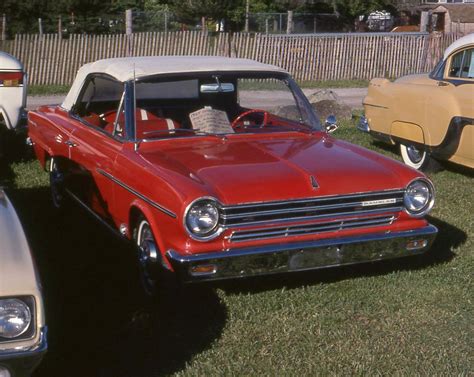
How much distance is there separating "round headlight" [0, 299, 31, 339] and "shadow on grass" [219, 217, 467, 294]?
2180 millimetres

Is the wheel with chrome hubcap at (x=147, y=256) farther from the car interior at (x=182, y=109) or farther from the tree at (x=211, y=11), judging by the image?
the tree at (x=211, y=11)

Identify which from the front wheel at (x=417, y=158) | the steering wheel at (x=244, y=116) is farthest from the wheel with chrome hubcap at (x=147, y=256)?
the front wheel at (x=417, y=158)

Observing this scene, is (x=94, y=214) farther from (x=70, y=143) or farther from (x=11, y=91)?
(x=11, y=91)

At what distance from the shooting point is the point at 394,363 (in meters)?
4.33

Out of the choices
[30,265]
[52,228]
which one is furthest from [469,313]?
[52,228]

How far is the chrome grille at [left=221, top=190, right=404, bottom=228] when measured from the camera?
4.80 meters

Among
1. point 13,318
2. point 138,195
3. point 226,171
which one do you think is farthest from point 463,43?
point 13,318

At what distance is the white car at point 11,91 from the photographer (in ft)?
30.6

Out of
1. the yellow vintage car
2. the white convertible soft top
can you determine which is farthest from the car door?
the yellow vintage car

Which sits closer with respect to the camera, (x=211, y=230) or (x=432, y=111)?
(x=211, y=230)

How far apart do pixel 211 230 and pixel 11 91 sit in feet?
17.8

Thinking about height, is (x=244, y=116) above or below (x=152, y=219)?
above

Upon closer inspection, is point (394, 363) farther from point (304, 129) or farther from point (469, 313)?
point (304, 129)

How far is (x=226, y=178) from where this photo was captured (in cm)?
494
